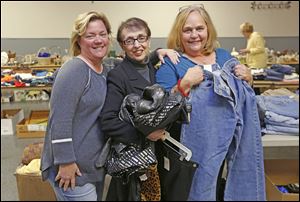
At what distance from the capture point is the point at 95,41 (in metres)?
0.74

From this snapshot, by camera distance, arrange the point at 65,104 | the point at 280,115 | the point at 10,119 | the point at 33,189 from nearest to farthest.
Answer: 1. the point at 65,104
2. the point at 280,115
3. the point at 33,189
4. the point at 10,119

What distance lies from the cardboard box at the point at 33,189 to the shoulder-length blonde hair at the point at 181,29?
0.67 meters

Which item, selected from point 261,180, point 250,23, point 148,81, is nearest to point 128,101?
point 148,81

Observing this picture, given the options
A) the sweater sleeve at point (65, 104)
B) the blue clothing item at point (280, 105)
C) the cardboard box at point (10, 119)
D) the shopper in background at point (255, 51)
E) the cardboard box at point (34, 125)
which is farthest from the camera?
the cardboard box at point (34, 125)

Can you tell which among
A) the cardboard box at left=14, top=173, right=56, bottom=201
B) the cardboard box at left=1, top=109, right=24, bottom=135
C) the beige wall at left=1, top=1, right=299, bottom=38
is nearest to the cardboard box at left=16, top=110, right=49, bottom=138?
the cardboard box at left=1, top=109, right=24, bottom=135

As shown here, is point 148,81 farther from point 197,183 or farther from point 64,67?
point 197,183

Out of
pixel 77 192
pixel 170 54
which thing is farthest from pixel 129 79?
pixel 77 192

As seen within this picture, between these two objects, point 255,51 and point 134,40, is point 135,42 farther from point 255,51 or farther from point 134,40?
point 255,51

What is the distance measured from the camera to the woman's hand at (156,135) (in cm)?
78

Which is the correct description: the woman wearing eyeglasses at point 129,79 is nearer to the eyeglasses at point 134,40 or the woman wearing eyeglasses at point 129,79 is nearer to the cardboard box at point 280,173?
the eyeglasses at point 134,40

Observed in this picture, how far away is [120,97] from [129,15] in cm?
60

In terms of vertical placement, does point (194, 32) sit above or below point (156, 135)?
above

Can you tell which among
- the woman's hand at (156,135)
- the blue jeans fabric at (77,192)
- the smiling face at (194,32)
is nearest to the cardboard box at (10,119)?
the blue jeans fabric at (77,192)

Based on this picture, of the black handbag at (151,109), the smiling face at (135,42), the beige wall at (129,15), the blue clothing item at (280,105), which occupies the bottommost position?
the blue clothing item at (280,105)
